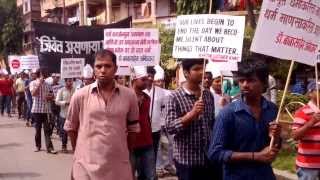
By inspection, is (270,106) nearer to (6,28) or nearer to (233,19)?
(233,19)

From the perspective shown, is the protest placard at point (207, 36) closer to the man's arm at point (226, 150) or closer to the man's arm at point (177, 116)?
the man's arm at point (177, 116)

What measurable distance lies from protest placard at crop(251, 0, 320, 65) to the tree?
2235 inches

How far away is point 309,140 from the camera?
5.72 metres

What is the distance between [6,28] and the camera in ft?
196

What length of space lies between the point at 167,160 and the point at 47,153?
3505mm

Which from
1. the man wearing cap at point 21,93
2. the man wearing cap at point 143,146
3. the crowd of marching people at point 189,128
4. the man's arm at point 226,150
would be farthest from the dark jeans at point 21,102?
the man's arm at point 226,150

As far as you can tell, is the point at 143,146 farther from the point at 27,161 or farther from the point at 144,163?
the point at 27,161

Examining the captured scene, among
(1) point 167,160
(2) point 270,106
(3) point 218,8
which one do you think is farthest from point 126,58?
(3) point 218,8

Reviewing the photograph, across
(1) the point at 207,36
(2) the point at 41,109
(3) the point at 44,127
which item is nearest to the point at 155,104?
(1) the point at 207,36

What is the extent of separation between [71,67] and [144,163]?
528 centimetres

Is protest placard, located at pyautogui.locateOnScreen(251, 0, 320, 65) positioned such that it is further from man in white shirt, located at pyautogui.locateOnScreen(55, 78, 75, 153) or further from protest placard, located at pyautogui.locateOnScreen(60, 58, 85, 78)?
man in white shirt, located at pyautogui.locateOnScreen(55, 78, 75, 153)

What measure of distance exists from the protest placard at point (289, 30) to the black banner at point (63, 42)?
6.90 meters

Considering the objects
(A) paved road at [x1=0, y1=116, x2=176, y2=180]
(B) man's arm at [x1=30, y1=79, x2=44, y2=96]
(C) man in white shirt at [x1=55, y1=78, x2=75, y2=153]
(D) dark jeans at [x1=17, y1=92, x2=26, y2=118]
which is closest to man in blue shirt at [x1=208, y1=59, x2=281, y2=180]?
(A) paved road at [x1=0, y1=116, x2=176, y2=180]

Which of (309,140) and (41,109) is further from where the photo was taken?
(41,109)
